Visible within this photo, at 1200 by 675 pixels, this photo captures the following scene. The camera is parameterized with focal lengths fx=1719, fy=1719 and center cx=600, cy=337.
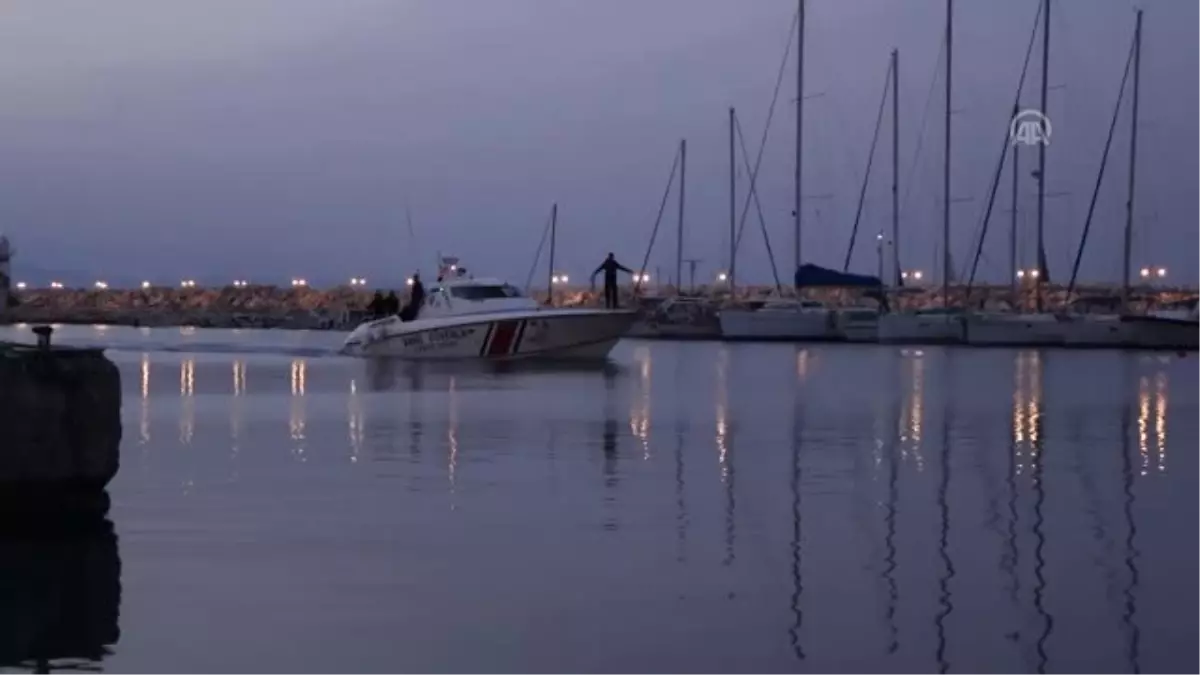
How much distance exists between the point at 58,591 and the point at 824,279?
173 feet

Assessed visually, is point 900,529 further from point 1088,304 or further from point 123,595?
point 1088,304

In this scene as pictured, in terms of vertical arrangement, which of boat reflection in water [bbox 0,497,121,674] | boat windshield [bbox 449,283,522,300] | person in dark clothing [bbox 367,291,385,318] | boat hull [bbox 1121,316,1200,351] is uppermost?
boat windshield [bbox 449,283,522,300]

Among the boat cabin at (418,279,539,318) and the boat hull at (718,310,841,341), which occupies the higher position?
the boat cabin at (418,279,539,318)

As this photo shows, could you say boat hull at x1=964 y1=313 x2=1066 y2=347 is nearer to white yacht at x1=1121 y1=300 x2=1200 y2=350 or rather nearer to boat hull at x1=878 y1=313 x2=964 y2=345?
boat hull at x1=878 y1=313 x2=964 y2=345

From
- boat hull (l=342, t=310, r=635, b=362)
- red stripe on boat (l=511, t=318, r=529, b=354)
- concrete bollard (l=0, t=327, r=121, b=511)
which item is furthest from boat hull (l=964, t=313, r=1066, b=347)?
concrete bollard (l=0, t=327, r=121, b=511)

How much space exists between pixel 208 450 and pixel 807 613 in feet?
30.2

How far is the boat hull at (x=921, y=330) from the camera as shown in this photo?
188 feet

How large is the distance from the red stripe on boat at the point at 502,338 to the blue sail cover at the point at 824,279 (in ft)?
87.4

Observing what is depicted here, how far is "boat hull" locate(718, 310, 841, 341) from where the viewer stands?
198 feet

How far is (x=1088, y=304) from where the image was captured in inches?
2532

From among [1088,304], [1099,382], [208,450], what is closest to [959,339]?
[1088,304]

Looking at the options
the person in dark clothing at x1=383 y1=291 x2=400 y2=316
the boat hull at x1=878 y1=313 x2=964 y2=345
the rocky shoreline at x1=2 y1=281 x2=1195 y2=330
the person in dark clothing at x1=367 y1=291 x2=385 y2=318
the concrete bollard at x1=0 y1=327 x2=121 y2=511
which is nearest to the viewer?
the concrete bollard at x1=0 y1=327 x2=121 y2=511

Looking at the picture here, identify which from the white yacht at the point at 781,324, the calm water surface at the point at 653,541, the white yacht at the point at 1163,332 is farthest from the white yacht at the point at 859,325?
the calm water surface at the point at 653,541

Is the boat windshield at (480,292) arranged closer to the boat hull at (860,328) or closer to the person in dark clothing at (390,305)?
the person in dark clothing at (390,305)
